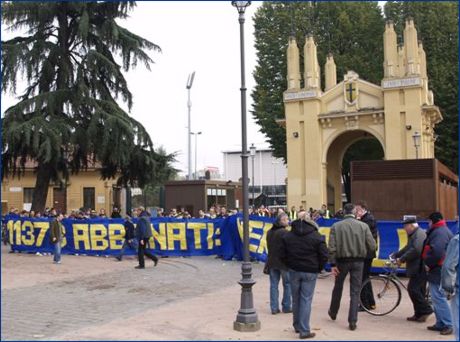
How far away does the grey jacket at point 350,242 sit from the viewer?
29.4ft

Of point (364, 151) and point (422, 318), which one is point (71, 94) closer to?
point (422, 318)

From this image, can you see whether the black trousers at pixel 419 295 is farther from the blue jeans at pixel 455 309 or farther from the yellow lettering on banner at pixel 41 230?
the yellow lettering on banner at pixel 41 230

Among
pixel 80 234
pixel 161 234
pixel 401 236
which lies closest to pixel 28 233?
pixel 80 234

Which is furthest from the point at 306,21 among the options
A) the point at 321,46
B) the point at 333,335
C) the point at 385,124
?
the point at 333,335

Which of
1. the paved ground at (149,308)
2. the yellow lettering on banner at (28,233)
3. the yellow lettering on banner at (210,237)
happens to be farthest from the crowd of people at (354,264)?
the yellow lettering on banner at (28,233)

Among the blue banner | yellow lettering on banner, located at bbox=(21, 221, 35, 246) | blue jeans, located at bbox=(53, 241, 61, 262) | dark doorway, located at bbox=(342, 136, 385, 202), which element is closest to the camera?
blue jeans, located at bbox=(53, 241, 61, 262)

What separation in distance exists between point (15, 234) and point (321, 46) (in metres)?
26.4

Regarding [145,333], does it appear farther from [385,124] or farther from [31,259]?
[385,124]

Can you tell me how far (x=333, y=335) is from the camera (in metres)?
8.35

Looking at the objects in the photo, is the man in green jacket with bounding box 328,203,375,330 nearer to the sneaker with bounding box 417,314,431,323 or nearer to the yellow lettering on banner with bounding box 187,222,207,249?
the sneaker with bounding box 417,314,431,323

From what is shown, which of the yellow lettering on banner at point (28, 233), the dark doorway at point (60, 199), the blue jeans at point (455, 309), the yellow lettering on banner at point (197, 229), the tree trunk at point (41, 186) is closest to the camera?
the blue jeans at point (455, 309)

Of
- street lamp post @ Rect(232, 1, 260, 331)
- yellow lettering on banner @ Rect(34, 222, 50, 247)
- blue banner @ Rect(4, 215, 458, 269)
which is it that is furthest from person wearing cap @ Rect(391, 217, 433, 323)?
yellow lettering on banner @ Rect(34, 222, 50, 247)

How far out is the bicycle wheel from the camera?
982 centimetres

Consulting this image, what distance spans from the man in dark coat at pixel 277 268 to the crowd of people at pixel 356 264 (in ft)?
0.06
